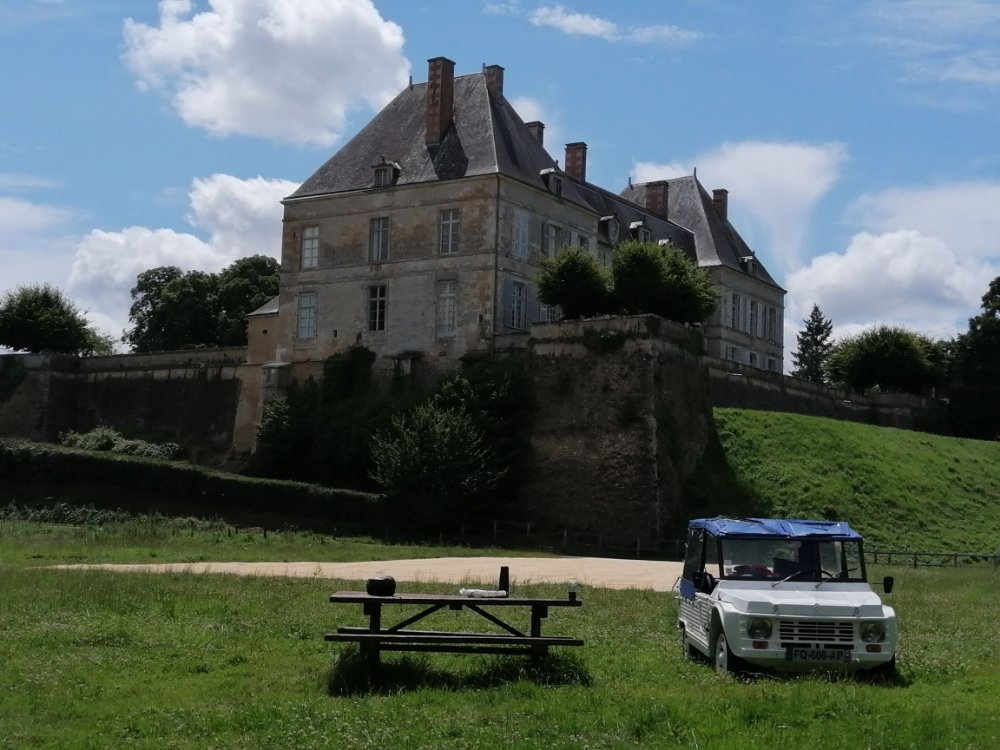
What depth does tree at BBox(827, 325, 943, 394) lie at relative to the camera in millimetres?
60344

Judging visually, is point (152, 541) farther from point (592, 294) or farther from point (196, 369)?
point (196, 369)

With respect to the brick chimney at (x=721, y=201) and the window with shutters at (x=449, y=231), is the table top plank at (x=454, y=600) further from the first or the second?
the brick chimney at (x=721, y=201)

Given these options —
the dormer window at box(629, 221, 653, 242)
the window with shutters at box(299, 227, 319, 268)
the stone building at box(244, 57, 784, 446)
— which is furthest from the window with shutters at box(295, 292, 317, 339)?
the dormer window at box(629, 221, 653, 242)

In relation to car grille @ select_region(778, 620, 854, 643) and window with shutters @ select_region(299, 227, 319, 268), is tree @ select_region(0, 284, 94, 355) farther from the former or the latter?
car grille @ select_region(778, 620, 854, 643)

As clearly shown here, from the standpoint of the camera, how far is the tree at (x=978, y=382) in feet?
189

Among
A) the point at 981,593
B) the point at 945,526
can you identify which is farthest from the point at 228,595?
the point at 945,526

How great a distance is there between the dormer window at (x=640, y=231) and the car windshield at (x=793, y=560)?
143 feet

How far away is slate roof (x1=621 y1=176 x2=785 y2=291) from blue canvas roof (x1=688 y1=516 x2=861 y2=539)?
48.2m

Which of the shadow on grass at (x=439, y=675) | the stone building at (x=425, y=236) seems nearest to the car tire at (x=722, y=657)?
the shadow on grass at (x=439, y=675)

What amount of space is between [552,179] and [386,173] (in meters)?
6.03

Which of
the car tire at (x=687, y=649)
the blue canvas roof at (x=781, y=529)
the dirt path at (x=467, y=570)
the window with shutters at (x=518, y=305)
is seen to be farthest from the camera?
the window with shutters at (x=518, y=305)

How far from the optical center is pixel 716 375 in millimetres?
47906

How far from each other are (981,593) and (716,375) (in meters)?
25.0

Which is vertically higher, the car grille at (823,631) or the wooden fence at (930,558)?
the wooden fence at (930,558)
